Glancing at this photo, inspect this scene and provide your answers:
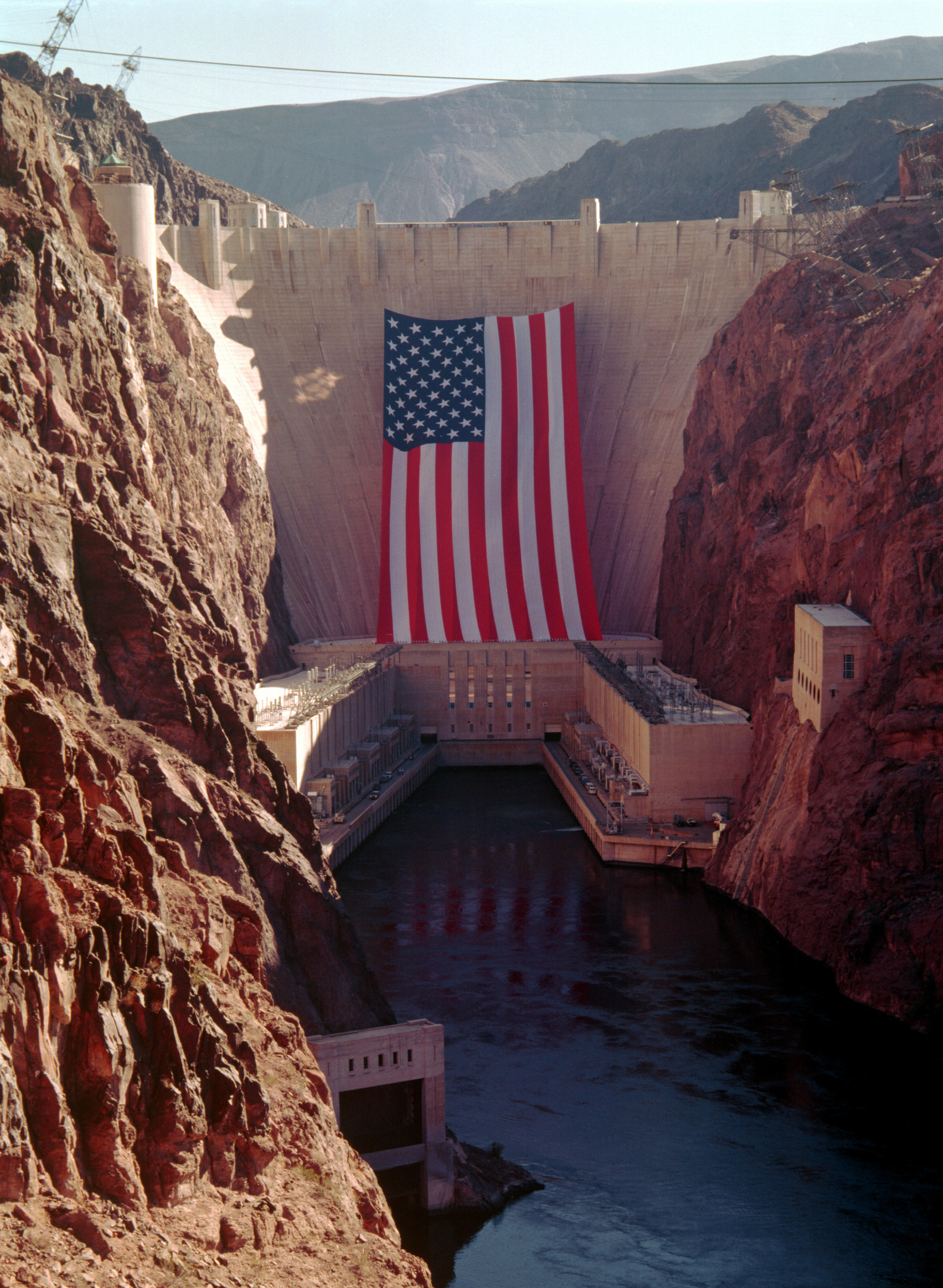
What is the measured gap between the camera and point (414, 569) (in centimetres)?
7331

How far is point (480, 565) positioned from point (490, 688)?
590 centimetres

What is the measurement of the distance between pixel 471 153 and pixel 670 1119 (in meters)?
175

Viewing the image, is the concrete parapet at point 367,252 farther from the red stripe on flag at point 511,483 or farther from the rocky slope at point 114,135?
the rocky slope at point 114,135

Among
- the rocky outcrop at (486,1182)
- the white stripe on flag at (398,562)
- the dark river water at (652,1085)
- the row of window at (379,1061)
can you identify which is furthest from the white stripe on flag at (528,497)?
the row of window at (379,1061)

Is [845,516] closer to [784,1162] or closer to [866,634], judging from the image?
Answer: [866,634]

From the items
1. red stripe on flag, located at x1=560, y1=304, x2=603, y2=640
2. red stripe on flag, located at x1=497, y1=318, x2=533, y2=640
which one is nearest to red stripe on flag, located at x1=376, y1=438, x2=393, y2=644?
red stripe on flag, located at x1=497, y1=318, x2=533, y2=640

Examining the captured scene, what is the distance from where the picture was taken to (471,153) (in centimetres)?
19625

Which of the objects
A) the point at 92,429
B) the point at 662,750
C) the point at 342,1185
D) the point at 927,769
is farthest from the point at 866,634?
the point at 342,1185

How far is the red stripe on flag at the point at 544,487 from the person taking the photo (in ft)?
241

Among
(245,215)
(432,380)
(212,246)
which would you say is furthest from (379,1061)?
(245,215)

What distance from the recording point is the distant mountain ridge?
18075cm

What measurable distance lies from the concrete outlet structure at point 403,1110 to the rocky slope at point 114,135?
7158 centimetres

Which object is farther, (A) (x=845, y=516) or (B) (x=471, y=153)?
(B) (x=471, y=153)

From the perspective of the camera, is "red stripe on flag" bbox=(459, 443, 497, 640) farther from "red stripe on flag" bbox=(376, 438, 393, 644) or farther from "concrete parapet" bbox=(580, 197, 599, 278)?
"concrete parapet" bbox=(580, 197, 599, 278)
